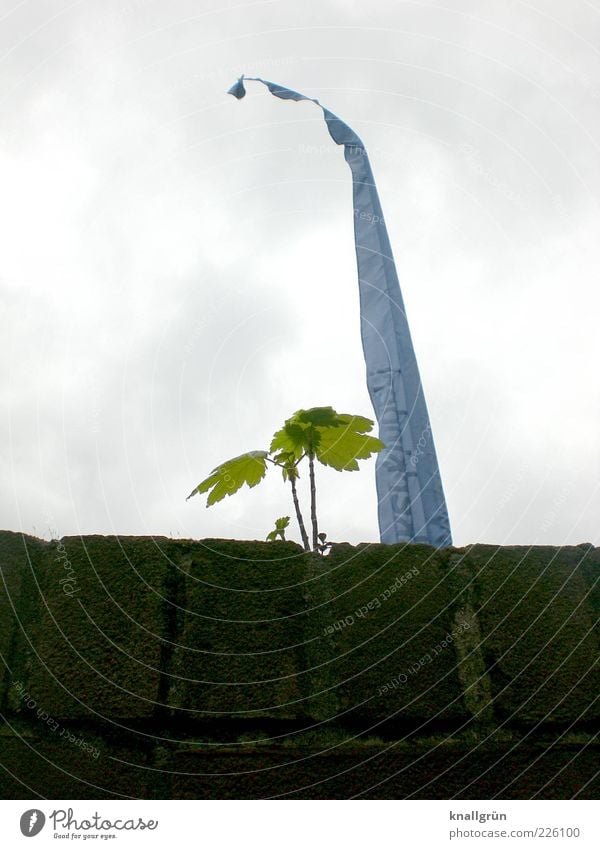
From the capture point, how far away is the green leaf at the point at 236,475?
1750 millimetres

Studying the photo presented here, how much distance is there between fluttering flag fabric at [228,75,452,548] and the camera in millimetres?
2875

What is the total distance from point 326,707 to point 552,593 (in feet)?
1.84

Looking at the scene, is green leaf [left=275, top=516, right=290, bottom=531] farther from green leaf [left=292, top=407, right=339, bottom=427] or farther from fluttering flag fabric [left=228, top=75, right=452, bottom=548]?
→ fluttering flag fabric [left=228, top=75, right=452, bottom=548]

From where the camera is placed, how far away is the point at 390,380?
322cm

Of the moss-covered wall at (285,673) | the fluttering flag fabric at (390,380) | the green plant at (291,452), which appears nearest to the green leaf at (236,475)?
the green plant at (291,452)

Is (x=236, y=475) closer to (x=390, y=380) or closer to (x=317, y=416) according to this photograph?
(x=317, y=416)

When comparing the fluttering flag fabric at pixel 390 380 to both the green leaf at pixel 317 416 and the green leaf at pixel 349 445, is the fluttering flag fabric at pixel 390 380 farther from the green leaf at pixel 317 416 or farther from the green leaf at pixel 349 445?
the green leaf at pixel 317 416

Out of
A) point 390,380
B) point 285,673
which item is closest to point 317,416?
point 285,673

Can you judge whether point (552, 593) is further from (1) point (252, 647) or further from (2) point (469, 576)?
(1) point (252, 647)

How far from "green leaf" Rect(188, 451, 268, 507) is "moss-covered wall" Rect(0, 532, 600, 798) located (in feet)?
1.34

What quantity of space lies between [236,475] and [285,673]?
25.6 inches

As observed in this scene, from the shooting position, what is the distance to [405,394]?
3174 millimetres

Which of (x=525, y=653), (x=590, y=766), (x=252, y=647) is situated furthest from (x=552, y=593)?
(x=252, y=647)

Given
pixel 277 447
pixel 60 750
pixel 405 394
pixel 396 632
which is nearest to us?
pixel 60 750
